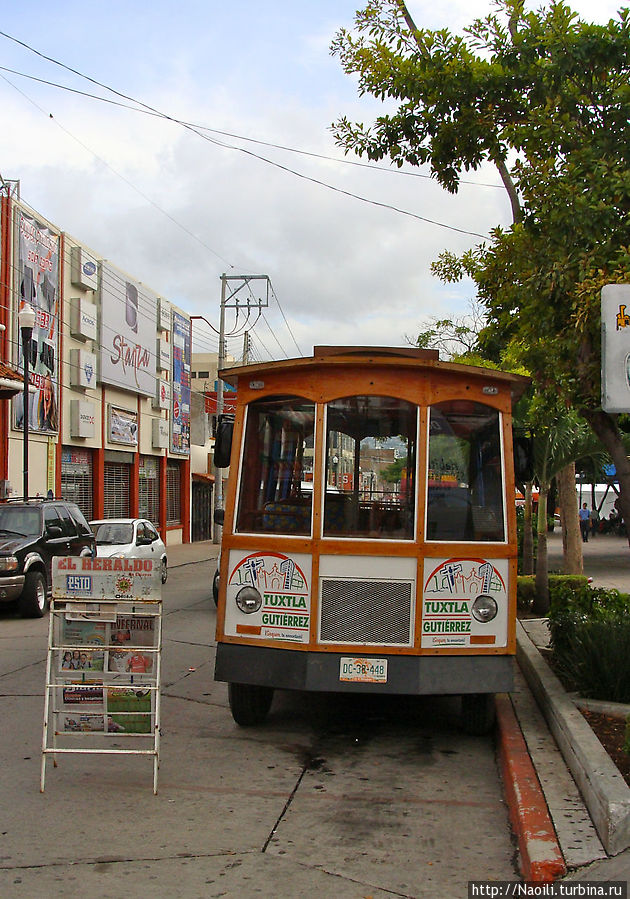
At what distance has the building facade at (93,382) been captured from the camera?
24906 mm

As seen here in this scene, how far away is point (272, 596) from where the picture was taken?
7.14 meters

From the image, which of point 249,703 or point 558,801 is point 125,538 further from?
point 558,801

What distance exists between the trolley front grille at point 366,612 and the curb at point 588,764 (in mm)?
1280

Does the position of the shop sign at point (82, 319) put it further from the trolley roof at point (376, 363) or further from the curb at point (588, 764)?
the curb at point (588, 764)

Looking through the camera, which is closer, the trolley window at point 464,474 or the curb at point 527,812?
Answer: the curb at point 527,812

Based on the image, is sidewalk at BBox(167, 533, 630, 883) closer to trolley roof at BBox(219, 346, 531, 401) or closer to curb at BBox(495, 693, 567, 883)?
curb at BBox(495, 693, 567, 883)

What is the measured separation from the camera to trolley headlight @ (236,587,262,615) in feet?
23.5

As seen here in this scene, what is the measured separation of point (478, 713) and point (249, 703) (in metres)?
1.88

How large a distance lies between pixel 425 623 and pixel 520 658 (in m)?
3.69

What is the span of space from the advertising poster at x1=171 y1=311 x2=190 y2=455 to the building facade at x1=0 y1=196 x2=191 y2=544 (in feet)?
0.18

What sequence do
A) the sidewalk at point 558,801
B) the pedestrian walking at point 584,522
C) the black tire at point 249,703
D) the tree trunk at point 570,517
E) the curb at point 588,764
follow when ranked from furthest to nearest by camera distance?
1. the pedestrian walking at point 584,522
2. the tree trunk at point 570,517
3. the black tire at point 249,703
4. the curb at point 588,764
5. the sidewalk at point 558,801

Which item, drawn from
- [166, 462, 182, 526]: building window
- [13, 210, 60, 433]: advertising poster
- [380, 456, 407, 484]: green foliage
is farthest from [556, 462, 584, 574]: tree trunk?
[166, 462, 182, 526]: building window

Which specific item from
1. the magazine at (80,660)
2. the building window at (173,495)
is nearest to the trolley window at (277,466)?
the magazine at (80,660)

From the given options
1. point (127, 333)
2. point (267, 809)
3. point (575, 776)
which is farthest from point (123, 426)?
point (575, 776)
